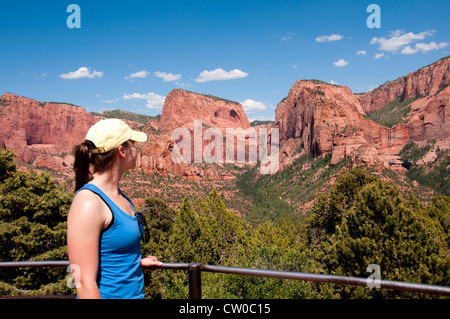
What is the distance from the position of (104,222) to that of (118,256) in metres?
0.34

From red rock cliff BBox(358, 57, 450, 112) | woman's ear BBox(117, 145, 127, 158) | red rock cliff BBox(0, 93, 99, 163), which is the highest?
red rock cliff BBox(358, 57, 450, 112)

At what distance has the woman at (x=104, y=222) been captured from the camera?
2016 millimetres

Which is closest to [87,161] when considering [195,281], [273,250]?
[195,281]

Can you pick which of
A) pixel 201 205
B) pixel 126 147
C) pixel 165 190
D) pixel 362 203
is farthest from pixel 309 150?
pixel 126 147

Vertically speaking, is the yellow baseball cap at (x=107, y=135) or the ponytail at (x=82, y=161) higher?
the yellow baseball cap at (x=107, y=135)

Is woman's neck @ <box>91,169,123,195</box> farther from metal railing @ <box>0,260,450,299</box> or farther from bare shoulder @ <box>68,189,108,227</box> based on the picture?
metal railing @ <box>0,260,450,299</box>

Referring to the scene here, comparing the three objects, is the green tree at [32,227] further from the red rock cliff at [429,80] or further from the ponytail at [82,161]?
the red rock cliff at [429,80]

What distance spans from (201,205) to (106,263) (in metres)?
25.8

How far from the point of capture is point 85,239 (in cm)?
200

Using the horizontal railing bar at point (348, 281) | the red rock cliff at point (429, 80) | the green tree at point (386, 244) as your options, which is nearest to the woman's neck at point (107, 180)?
the horizontal railing bar at point (348, 281)

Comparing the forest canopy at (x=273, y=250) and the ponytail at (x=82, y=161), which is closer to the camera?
the ponytail at (x=82, y=161)

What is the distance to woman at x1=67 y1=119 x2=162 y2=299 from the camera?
2.02m

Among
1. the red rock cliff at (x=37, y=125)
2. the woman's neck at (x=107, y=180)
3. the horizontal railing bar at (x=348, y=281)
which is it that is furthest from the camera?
the red rock cliff at (x=37, y=125)

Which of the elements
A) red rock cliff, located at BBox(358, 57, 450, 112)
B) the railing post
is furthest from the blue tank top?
red rock cliff, located at BBox(358, 57, 450, 112)
